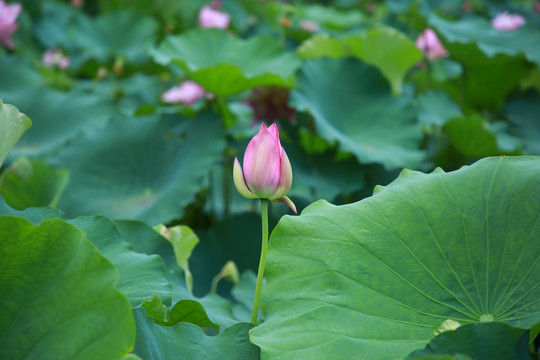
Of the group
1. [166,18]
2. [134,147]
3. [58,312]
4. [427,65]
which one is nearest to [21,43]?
[166,18]

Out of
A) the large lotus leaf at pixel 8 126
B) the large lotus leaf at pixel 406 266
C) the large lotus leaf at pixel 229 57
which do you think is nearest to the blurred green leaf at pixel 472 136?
the large lotus leaf at pixel 229 57

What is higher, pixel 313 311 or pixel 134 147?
pixel 313 311

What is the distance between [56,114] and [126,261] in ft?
4.51

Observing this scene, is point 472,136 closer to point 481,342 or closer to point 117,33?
point 481,342

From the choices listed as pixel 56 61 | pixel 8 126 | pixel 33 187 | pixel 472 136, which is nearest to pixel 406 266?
pixel 8 126

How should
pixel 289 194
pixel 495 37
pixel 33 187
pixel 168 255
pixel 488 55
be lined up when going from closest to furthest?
pixel 168 255
pixel 33 187
pixel 289 194
pixel 488 55
pixel 495 37

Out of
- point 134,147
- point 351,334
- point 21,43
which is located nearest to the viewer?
point 351,334

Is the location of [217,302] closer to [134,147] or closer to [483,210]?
[483,210]

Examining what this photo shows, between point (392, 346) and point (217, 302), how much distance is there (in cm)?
44

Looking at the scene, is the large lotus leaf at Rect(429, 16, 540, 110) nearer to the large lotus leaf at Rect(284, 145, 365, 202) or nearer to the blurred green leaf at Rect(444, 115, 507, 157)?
the blurred green leaf at Rect(444, 115, 507, 157)

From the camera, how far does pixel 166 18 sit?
3639mm

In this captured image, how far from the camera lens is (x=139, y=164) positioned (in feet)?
5.65

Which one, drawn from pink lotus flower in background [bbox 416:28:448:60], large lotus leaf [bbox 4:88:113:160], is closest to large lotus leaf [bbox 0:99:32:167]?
large lotus leaf [bbox 4:88:113:160]

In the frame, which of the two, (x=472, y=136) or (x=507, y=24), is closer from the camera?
(x=472, y=136)
